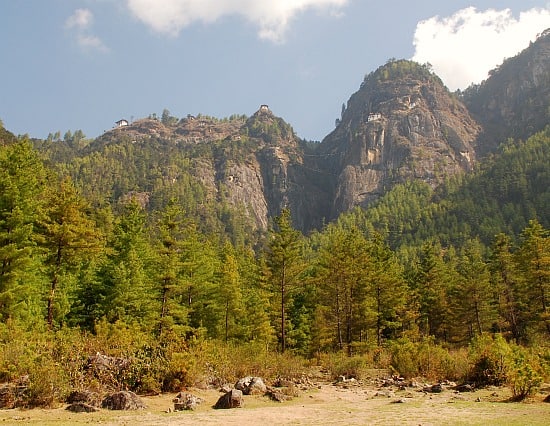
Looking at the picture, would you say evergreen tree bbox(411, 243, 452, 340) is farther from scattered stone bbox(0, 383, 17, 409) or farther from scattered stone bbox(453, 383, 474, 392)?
scattered stone bbox(0, 383, 17, 409)

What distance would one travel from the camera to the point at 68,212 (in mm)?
24047

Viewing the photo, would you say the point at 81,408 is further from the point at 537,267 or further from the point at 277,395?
the point at 537,267

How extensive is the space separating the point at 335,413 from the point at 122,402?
6.03 metres

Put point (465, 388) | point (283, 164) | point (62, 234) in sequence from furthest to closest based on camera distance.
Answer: point (283, 164) < point (62, 234) < point (465, 388)

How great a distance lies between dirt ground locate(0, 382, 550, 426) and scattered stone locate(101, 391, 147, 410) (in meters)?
0.38

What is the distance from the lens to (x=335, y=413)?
1221cm

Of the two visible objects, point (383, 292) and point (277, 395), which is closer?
point (277, 395)

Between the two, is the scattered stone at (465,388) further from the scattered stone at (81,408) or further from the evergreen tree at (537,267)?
the evergreen tree at (537,267)

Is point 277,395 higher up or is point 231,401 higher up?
point 231,401

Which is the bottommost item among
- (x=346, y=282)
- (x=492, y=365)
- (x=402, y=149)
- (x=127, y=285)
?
(x=492, y=365)

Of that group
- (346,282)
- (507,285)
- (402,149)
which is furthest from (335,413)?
(402,149)

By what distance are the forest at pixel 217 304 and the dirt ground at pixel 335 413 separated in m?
1.21

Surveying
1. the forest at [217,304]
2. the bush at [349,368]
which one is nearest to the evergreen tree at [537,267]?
the forest at [217,304]

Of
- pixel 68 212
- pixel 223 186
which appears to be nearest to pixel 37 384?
pixel 68 212
